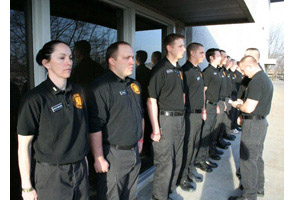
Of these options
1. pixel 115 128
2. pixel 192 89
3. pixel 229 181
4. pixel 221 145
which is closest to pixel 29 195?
pixel 115 128

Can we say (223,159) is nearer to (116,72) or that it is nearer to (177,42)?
(177,42)

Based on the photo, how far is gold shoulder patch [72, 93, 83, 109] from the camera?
5.99 ft

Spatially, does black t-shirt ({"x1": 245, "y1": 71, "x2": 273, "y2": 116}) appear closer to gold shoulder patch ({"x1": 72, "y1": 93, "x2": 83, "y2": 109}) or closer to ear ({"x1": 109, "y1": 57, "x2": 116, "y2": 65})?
ear ({"x1": 109, "y1": 57, "x2": 116, "y2": 65})

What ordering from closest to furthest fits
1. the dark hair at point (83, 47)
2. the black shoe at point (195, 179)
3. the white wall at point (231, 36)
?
the dark hair at point (83, 47)
the black shoe at point (195, 179)
the white wall at point (231, 36)

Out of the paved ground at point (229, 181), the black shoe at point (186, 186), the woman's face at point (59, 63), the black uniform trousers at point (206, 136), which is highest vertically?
the woman's face at point (59, 63)

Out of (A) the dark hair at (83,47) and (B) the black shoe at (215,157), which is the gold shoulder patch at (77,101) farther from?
(B) the black shoe at (215,157)

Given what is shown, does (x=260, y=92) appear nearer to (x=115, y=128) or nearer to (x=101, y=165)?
(x=115, y=128)

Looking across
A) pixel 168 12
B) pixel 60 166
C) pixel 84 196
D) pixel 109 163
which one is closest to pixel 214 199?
pixel 109 163

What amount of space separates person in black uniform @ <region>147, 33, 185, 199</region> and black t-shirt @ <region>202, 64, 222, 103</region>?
1729 mm

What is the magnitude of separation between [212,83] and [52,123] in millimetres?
3725

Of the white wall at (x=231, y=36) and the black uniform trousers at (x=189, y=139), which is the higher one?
the white wall at (x=231, y=36)

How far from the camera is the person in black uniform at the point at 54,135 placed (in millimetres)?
1565

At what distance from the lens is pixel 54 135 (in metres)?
1.65

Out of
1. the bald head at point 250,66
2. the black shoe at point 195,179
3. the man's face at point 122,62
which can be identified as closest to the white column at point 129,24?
the man's face at point 122,62
